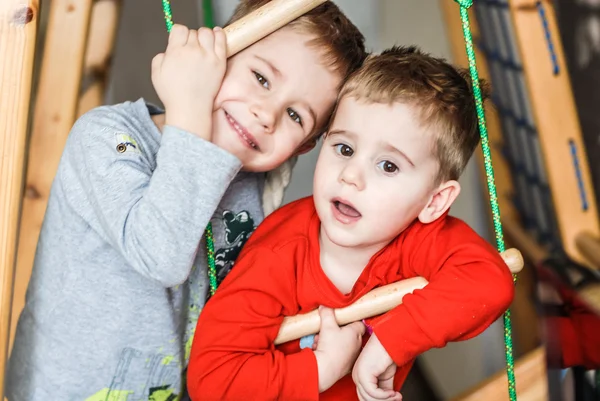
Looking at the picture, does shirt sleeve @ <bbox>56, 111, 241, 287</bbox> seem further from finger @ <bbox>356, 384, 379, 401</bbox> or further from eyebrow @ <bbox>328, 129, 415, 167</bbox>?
finger @ <bbox>356, 384, 379, 401</bbox>

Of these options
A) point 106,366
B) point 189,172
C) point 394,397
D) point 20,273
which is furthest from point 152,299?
point 20,273

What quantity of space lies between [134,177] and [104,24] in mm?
584

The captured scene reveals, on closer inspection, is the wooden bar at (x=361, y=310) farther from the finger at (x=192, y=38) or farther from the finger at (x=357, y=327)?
the finger at (x=192, y=38)

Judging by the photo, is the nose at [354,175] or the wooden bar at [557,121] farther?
the wooden bar at [557,121]

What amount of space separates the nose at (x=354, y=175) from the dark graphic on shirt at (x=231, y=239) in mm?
244

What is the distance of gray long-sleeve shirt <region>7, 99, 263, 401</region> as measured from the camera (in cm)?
72

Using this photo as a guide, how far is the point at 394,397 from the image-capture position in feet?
2.47

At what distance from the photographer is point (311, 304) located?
0.80m

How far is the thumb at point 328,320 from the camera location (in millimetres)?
760

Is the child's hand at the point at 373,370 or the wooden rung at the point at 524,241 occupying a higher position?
the child's hand at the point at 373,370

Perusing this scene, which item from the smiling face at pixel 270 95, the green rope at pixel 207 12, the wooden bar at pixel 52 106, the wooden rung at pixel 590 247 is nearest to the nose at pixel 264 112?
the smiling face at pixel 270 95

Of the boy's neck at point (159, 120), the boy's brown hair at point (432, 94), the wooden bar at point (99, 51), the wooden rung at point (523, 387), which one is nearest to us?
the boy's brown hair at point (432, 94)

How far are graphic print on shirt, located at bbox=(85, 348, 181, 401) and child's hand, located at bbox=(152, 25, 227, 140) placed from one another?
0.30 m

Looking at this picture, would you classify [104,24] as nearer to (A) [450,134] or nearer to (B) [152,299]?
(B) [152,299]
